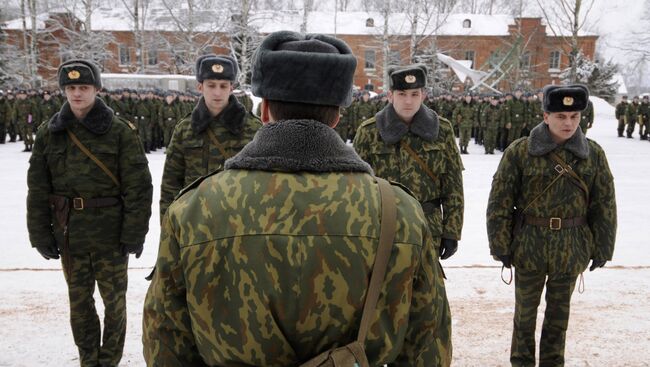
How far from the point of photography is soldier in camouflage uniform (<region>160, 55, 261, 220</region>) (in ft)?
13.3

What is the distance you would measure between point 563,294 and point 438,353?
2.45 metres

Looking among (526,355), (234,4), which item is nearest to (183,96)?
(234,4)

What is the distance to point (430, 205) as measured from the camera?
4.03 metres

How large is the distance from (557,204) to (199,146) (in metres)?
2.48

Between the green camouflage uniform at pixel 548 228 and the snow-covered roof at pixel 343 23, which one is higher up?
the snow-covered roof at pixel 343 23

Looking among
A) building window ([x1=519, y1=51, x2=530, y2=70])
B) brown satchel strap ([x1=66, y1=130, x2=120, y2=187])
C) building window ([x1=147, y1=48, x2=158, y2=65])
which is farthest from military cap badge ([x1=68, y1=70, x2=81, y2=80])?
building window ([x1=519, y1=51, x2=530, y2=70])

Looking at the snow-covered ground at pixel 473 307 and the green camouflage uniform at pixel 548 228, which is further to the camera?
the snow-covered ground at pixel 473 307

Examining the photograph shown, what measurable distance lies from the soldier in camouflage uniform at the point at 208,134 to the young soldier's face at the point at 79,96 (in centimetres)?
62

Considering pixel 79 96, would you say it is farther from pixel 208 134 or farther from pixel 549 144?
pixel 549 144

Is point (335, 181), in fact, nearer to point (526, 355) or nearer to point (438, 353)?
point (438, 353)

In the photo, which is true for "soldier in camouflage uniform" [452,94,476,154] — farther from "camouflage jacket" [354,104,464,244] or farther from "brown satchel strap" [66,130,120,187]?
"brown satchel strap" [66,130,120,187]

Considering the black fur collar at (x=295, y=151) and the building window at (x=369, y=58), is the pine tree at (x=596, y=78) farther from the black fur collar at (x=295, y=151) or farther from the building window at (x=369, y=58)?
the black fur collar at (x=295, y=151)

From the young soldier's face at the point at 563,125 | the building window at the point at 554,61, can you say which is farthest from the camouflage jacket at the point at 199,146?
the building window at the point at 554,61

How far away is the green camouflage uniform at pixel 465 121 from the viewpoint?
715 inches
